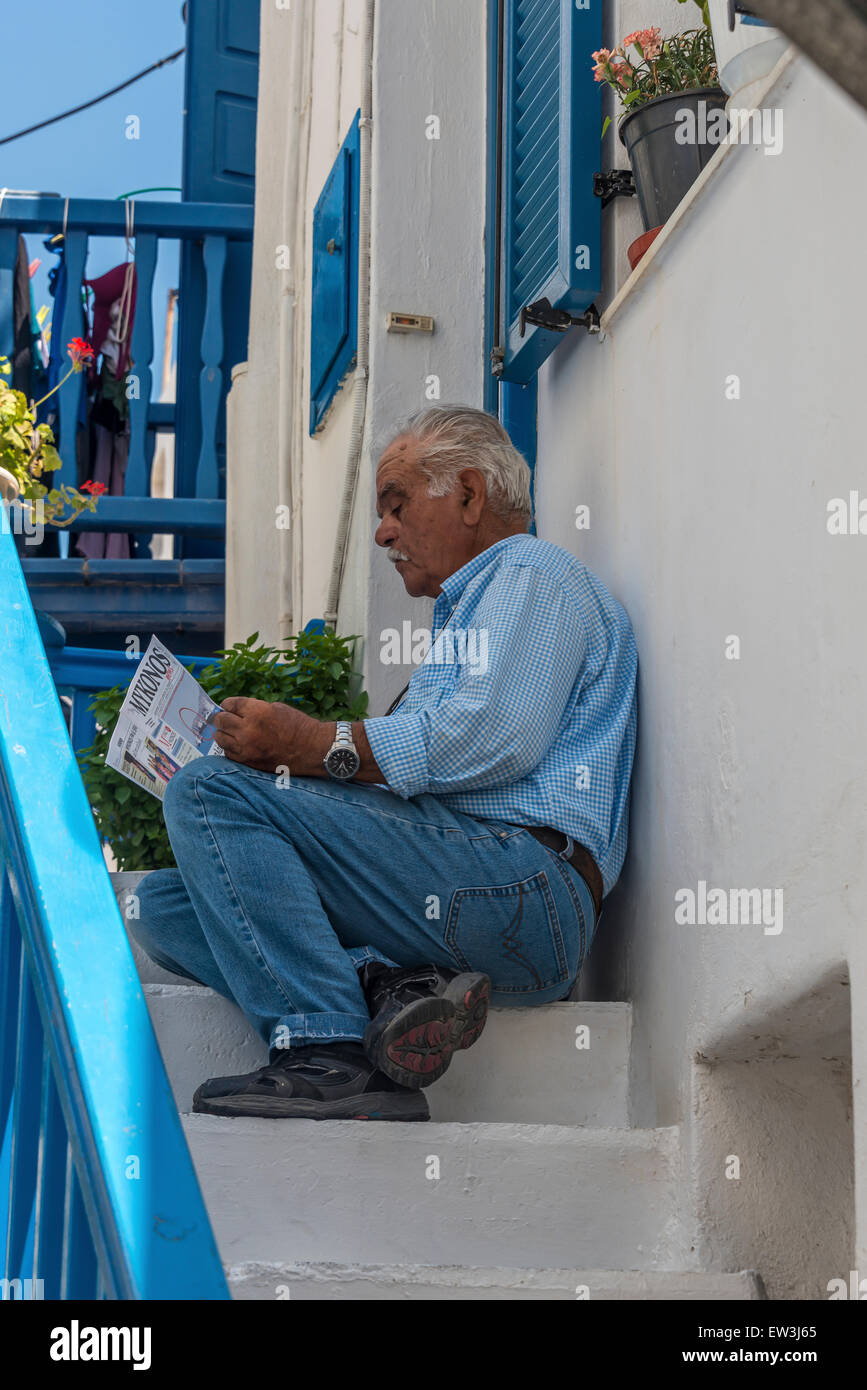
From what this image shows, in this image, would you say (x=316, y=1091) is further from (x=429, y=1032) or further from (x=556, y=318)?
(x=556, y=318)

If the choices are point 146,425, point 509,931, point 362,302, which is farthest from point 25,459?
point 509,931

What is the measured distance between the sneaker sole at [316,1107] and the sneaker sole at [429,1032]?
0.11 ft

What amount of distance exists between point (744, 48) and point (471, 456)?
3.10ft

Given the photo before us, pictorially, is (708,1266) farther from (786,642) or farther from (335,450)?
(335,450)

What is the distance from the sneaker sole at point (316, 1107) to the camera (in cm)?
226

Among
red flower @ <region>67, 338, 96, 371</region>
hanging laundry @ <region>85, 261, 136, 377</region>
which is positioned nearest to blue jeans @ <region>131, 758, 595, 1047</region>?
red flower @ <region>67, 338, 96, 371</region>

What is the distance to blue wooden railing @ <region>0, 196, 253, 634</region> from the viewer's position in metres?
6.24

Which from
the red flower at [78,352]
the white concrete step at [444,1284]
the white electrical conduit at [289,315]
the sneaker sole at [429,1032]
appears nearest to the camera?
the white concrete step at [444,1284]

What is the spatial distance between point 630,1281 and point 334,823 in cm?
83

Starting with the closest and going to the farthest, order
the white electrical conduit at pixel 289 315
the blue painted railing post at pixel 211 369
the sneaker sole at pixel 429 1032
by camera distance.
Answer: the sneaker sole at pixel 429 1032, the white electrical conduit at pixel 289 315, the blue painted railing post at pixel 211 369

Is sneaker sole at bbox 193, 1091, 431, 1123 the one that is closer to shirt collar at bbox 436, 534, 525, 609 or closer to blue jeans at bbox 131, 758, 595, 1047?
blue jeans at bbox 131, 758, 595, 1047

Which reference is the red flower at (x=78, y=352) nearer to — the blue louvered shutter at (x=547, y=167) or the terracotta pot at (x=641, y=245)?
the blue louvered shutter at (x=547, y=167)

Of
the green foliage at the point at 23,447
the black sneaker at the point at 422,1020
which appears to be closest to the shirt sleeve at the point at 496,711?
the black sneaker at the point at 422,1020
